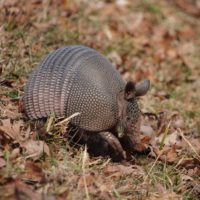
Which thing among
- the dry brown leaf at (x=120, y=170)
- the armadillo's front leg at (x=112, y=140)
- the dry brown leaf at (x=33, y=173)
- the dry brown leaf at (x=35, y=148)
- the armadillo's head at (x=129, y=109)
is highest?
the armadillo's head at (x=129, y=109)

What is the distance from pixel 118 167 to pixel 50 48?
2829mm

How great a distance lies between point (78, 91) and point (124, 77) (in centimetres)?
295

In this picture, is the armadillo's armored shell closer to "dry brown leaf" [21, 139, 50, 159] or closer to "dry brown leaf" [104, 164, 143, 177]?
"dry brown leaf" [104, 164, 143, 177]

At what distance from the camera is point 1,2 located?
26.8 feet

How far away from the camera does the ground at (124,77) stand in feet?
16.2

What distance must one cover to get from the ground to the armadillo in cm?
25

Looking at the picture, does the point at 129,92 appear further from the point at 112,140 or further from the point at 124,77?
the point at 124,77

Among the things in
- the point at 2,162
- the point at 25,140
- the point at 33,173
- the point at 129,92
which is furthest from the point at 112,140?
the point at 2,162

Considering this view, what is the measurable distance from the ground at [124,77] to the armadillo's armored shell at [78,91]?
247mm

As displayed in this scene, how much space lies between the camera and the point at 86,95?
5.60 m

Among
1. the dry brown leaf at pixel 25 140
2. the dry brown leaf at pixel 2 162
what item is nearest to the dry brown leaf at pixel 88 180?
the dry brown leaf at pixel 25 140

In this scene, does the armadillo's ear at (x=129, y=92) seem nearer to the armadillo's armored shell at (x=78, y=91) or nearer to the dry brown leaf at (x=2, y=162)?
the armadillo's armored shell at (x=78, y=91)

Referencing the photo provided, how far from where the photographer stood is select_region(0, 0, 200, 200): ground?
16.2 feet

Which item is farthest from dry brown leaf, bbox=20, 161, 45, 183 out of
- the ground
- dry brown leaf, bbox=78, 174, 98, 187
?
dry brown leaf, bbox=78, 174, 98, 187
